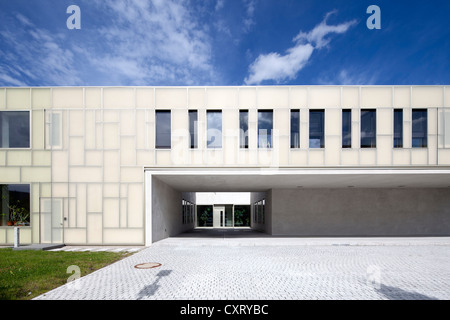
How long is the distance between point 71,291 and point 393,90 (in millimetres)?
17004

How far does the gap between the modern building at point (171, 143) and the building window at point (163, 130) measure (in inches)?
2.2

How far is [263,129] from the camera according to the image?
14.8 m

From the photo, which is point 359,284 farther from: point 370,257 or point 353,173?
point 353,173

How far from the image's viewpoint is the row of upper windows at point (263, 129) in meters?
14.7

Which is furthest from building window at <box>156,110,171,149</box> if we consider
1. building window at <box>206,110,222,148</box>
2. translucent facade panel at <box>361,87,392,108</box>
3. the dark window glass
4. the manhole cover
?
the dark window glass

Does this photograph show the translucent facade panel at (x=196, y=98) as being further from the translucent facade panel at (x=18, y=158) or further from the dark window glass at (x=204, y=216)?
the dark window glass at (x=204, y=216)

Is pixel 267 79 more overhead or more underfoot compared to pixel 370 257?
more overhead

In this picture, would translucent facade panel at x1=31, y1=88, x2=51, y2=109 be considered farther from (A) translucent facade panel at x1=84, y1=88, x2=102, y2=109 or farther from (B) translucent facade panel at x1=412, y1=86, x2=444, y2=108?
(B) translucent facade panel at x1=412, y1=86, x2=444, y2=108

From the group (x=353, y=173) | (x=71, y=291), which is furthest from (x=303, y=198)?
(x=71, y=291)

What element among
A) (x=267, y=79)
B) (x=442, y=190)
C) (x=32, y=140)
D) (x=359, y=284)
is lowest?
(x=359, y=284)

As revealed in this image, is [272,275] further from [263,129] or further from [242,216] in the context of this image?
[242,216]

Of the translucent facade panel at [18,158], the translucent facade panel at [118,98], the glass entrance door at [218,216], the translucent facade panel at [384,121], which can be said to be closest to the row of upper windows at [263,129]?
the translucent facade panel at [384,121]

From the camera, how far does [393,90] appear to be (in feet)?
48.8

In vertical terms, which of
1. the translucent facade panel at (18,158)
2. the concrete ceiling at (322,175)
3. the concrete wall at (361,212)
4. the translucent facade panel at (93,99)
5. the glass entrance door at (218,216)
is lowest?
the glass entrance door at (218,216)
